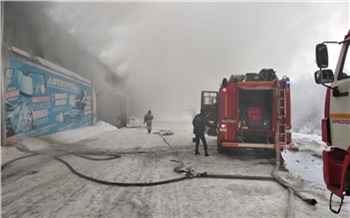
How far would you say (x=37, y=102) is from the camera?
10.6m

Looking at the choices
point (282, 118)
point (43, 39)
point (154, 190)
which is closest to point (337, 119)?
point (154, 190)

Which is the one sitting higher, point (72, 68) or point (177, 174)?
point (72, 68)

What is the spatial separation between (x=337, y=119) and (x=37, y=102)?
10.7m

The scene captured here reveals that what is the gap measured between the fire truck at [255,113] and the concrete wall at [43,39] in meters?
7.46

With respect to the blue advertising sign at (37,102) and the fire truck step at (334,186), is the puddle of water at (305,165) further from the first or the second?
the blue advertising sign at (37,102)

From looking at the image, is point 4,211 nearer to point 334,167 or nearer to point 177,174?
point 177,174

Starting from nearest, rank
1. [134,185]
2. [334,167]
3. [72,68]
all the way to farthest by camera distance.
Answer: [334,167]
[134,185]
[72,68]

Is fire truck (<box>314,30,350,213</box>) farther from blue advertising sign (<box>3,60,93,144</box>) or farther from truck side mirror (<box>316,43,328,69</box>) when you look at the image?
blue advertising sign (<box>3,60,93,144</box>)

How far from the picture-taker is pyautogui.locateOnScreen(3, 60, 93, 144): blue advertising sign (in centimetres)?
873

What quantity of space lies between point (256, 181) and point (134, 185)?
242 cm

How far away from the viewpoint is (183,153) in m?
8.37

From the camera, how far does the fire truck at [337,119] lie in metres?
2.84

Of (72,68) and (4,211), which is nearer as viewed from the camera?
(4,211)

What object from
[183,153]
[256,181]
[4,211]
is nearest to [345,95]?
[256,181]
